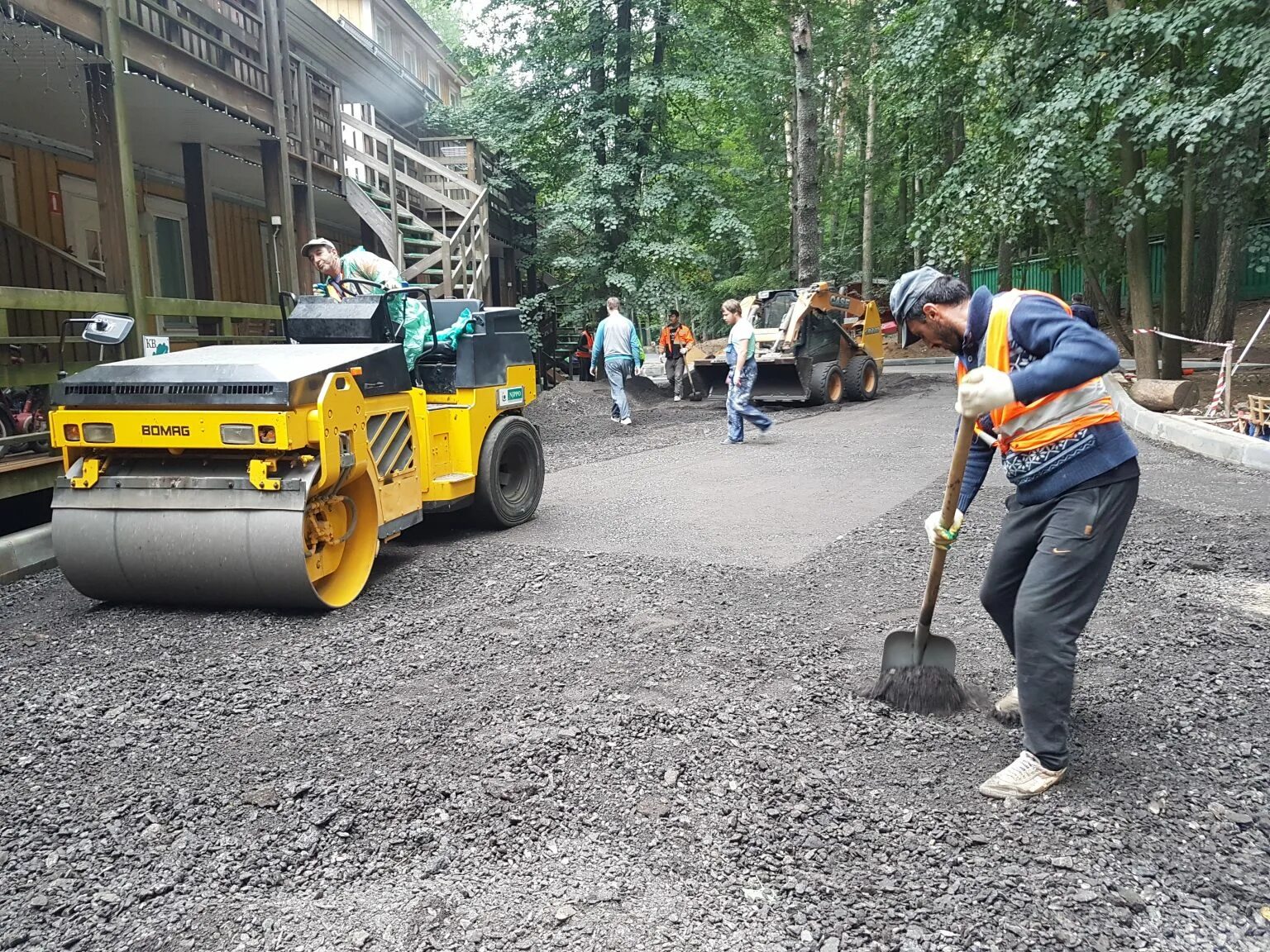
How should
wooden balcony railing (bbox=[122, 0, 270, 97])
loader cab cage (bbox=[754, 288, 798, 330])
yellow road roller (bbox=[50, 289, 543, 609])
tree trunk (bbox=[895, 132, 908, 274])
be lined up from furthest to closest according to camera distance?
tree trunk (bbox=[895, 132, 908, 274]) < loader cab cage (bbox=[754, 288, 798, 330]) < wooden balcony railing (bbox=[122, 0, 270, 97]) < yellow road roller (bbox=[50, 289, 543, 609])

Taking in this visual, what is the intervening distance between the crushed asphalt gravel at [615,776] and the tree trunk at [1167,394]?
7.90 metres

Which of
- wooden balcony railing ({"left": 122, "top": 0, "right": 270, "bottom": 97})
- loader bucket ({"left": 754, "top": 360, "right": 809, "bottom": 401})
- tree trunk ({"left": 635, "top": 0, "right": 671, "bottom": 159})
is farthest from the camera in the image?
tree trunk ({"left": 635, "top": 0, "right": 671, "bottom": 159})

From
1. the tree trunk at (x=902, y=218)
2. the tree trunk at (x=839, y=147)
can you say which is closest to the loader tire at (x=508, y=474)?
the tree trunk at (x=839, y=147)

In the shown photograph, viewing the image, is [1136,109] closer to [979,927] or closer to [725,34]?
[979,927]

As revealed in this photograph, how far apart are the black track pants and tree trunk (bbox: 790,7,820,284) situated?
55.3 feet

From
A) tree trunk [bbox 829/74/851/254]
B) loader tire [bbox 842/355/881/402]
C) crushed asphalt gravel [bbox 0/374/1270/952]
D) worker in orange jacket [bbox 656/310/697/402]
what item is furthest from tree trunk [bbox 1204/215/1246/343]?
tree trunk [bbox 829/74/851/254]

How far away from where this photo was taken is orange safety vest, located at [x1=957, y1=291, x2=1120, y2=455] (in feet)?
9.73

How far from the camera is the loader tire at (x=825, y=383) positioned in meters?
16.2

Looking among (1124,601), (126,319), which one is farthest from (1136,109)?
(126,319)

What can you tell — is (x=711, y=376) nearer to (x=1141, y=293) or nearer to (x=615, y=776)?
(x=1141, y=293)

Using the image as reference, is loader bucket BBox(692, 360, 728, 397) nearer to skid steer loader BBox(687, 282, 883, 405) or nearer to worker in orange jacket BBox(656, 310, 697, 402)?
skid steer loader BBox(687, 282, 883, 405)

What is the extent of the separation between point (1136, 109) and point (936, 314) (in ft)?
31.8

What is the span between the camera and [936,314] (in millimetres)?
3148

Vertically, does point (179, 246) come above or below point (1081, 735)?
above
